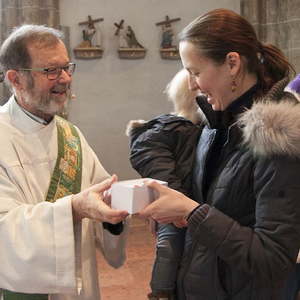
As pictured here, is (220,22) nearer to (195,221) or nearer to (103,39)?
(195,221)

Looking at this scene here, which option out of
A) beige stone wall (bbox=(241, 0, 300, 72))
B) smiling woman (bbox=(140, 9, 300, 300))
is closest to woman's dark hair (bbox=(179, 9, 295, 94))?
smiling woman (bbox=(140, 9, 300, 300))

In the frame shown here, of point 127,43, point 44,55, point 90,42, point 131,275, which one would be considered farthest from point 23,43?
point 127,43

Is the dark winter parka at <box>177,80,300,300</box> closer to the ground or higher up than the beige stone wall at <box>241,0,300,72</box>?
closer to the ground

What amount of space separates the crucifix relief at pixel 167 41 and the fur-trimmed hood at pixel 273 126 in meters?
5.11

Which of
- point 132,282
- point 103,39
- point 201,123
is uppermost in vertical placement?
point 103,39

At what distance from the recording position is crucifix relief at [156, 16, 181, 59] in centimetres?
620

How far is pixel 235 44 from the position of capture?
1284mm

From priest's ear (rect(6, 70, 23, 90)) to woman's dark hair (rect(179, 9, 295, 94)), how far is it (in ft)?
2.50

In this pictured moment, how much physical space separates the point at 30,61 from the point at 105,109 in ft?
14.6

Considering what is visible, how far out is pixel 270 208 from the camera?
3.82 feet

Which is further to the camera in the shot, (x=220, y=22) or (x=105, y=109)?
(x=105, y=109)

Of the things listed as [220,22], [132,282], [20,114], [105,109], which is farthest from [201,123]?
[105,109]

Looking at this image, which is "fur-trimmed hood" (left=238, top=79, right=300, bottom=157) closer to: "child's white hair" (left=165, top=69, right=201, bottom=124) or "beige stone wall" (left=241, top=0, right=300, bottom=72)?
"child's white hair" (left=165, top=69, right=201, bottom=124)

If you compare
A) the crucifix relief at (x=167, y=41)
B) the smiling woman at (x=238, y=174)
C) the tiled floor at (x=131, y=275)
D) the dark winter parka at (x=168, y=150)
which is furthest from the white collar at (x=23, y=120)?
the crucifix relief at (x=167, y=41)
